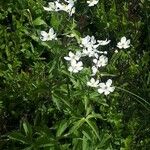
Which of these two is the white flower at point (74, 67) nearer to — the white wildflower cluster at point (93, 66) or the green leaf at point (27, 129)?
the white wildflower cluster at point (93, 66)

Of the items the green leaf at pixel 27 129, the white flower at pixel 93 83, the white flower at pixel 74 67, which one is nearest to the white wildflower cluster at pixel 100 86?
the white flower at pixel 93 83

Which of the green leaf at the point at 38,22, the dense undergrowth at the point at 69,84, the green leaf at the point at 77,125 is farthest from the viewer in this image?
the green leaf at the point at 38,22

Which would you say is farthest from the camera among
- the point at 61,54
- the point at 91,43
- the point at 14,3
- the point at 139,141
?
the point at 14,3

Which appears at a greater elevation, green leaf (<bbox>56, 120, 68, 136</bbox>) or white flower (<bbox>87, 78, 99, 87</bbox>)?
white flower (<bbox>87, 78, 99, 87</bbox>)

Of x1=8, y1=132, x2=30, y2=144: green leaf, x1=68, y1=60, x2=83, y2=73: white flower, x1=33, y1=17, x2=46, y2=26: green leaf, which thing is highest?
x1=33, y1=17, x2=46, y2=26: green leaf

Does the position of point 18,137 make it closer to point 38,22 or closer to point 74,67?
point 74,67

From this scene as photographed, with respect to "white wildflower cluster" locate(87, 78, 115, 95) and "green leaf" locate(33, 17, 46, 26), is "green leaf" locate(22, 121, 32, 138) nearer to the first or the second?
"white wildflower cluster" locate(87, 78, 115, 95)

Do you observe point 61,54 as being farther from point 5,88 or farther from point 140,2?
point 140,2

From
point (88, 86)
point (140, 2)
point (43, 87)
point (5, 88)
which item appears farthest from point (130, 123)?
point (140, 2)

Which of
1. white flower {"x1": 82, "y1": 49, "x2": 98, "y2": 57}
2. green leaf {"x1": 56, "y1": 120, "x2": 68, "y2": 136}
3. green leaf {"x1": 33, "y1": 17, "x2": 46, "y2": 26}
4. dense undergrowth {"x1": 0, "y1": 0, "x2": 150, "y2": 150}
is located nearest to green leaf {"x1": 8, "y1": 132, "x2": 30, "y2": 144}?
dense undergrowth {"x1": 0, "y1": 0, "x2": 150, "y2": 150}
